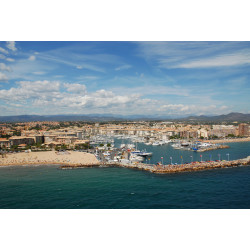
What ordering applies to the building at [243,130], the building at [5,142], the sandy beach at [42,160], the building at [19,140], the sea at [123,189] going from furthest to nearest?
1. the building at [243,130]
2. the building at [19,140]
3. the building at [5,142]
4. the sandy beach at [42,160]
5. the sea at [123,189]

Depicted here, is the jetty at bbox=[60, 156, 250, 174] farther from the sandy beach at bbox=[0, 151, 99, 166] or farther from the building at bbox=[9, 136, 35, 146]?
the building at bbox=[9, 136, 35, 146]

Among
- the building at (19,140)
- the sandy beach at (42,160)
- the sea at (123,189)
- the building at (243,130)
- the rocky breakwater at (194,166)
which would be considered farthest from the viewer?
the building at (243,130)

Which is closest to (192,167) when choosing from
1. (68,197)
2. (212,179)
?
(212,179)

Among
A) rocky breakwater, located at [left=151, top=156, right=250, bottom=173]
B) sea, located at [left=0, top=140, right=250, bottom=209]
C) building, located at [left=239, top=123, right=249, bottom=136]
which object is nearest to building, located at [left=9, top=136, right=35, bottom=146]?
sea, located at [left=0, top=140, right=250, bottom=209]

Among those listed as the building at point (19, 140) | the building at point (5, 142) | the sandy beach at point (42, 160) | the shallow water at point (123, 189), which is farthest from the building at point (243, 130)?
the building at point (5, 142)

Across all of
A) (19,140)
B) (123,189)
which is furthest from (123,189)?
(19,140)

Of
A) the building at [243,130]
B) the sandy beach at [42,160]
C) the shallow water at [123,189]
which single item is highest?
the building at [243,130]

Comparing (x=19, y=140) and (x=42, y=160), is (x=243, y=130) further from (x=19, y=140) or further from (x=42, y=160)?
(x=19, y=140)

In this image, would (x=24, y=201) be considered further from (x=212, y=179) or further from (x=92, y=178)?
(x=212, y=179)

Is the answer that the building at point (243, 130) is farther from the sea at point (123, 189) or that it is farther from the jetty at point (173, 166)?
the sea at point (123, 189)
